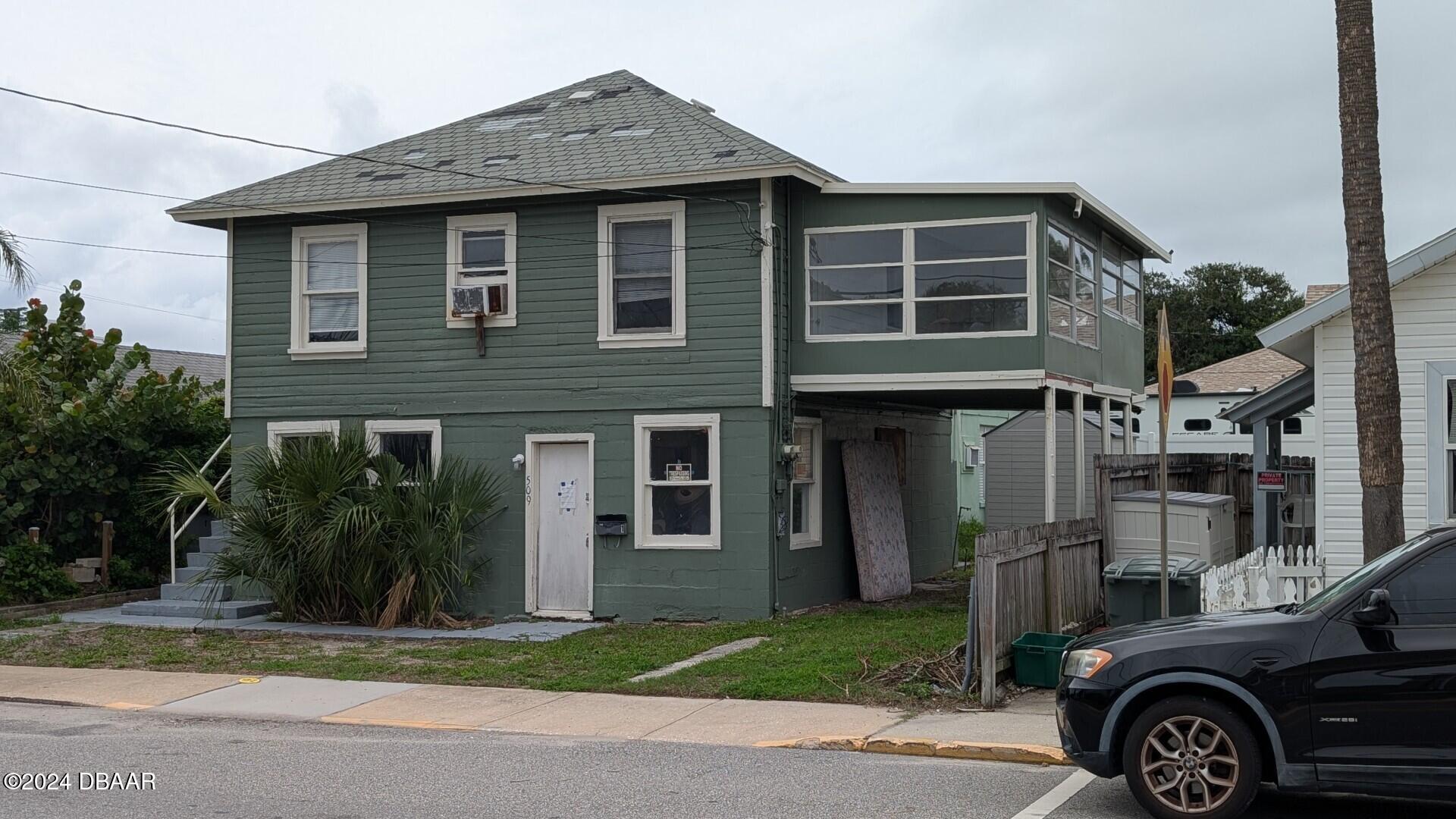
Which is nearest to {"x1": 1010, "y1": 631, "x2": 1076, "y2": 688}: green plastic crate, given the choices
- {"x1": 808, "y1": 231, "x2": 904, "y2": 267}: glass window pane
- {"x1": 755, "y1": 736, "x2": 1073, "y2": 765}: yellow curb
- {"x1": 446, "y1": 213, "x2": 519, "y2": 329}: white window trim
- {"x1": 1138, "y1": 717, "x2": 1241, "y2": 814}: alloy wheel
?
{"x1": 755, "y1": 736, "x2": 1073, "y2": 765}: yellow curb

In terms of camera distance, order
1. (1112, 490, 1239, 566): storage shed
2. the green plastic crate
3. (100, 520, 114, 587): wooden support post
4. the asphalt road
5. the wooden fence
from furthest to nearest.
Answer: (100, 520, 114, 587): wooden support post → (1112, 490, 1239, 566): storage shed → the green plastic crate → the wooden fence → the asphalt road

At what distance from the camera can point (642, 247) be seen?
17.0 meters

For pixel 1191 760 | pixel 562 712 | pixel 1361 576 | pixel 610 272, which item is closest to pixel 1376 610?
pixel 1361 576

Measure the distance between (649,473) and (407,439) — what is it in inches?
135

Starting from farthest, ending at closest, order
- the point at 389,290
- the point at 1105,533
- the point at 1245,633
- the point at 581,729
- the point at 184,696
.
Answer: the point at 389,290, the point at 1105,533, the point at 184,696, the point at 581,729, the point at 1245,633

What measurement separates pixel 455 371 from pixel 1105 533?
816 centimetres

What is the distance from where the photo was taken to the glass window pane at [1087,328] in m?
17.8

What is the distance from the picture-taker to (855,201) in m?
16.6

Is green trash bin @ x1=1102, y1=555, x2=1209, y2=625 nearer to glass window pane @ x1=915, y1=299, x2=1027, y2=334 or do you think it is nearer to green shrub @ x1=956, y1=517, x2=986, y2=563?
glass window pane @ x1=915, y1=299, x2=1027, y2=334

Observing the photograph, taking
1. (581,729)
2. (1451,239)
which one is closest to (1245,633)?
(581,729)

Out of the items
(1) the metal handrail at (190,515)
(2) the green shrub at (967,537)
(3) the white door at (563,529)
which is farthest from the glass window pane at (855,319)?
(2) the green shrub at (967,537)

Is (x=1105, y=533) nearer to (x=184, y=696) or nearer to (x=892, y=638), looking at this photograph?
(x=892, y=638)

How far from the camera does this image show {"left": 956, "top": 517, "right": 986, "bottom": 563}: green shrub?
25953 mm

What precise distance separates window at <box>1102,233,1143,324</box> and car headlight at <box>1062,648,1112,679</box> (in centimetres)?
1192
